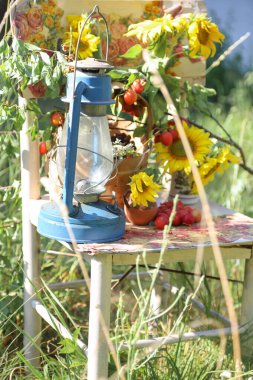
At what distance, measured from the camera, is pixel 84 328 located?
111 inches

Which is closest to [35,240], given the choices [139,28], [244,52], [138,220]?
[138,220]

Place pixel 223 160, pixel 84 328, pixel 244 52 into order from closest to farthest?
1. pixel 223 160
2. pixel 84 328
3. pixel 244 52

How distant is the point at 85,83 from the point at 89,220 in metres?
0.35

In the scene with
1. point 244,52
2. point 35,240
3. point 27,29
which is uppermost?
point 244,52

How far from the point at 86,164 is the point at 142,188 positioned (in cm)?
19

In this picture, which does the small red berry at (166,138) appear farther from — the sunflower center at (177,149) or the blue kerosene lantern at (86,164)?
the blue kerosene lantern at (86,164)

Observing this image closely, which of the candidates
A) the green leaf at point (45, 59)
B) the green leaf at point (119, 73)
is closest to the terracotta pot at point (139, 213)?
the green leaf at point (119, 73)

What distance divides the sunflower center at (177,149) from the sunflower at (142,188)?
8.9 inches

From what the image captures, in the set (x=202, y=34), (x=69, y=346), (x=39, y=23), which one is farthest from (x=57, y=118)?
(x=69, y=346)

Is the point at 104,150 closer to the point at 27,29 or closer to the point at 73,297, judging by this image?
the point at 27,29

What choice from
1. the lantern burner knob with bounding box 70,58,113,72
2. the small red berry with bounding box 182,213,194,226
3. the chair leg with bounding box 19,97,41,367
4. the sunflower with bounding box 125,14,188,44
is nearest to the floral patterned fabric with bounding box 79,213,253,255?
the small red berry with bounding box 182,213,194,226

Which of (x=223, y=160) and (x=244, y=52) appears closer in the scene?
(x=223, y=160)

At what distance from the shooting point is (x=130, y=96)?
223 cm

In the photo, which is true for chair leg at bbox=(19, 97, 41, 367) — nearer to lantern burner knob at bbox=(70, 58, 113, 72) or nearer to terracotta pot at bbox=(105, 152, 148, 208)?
terracotta pot at bbox=(105, 152, 148, 208)
